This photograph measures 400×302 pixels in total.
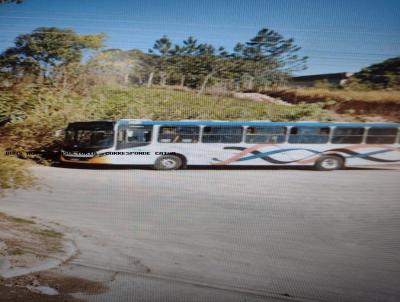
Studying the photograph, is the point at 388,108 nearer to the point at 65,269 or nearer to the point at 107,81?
the point at 107,81

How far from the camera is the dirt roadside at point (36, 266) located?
3.61 m

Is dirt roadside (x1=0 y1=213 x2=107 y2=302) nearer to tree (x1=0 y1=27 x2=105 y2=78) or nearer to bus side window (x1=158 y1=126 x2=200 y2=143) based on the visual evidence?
tree (x1=0 y1=27 x2=105 y2=78)

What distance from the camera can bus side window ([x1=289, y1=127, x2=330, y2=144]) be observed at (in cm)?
579

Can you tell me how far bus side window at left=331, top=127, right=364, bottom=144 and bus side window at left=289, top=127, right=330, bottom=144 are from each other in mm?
192

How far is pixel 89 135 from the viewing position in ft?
21.1

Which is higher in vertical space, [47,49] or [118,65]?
[47,49]

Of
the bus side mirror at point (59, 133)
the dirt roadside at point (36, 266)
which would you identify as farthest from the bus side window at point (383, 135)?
the bus side mirror at point (59, 133)

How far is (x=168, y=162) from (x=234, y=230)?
2.89 metres

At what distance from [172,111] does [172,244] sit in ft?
8.92

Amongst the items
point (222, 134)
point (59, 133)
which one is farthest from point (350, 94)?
point (59, 133)

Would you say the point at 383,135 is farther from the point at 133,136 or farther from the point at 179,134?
the point at 133,136

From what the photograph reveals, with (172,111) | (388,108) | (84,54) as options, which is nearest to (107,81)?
(84,54)

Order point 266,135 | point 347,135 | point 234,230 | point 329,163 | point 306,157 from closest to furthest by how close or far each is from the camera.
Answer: point 234,230 < point 347,135 < point 329,163 < point 306,157 < point 266,135

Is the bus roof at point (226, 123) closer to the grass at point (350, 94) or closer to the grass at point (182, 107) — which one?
the grass at point (182, 107)
